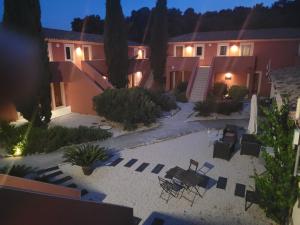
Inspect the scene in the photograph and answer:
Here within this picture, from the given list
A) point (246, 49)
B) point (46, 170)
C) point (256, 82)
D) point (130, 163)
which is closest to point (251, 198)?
point (130, 163)

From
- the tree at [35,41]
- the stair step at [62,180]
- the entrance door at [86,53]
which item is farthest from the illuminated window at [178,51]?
the stair step at [62,180]

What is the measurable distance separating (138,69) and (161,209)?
19293mm

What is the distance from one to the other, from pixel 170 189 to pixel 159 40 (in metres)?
19.1

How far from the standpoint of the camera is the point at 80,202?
316 centimetres

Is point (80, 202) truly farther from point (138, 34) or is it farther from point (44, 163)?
point (138, 34)

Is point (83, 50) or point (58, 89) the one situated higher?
point (83, 50)

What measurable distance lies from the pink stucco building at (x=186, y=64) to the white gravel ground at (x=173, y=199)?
26.9 ft

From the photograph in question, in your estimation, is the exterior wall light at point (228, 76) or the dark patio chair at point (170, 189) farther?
the exterior wall light at point (228, 76)

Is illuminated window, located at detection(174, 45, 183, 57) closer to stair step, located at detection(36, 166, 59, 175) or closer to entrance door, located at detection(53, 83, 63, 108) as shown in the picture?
entrance door, located at detection(53, 83, 63, 108)

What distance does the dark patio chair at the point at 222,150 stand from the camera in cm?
946

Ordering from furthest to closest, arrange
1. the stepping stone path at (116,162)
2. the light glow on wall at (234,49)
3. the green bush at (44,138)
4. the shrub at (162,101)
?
1. the light glow on wall at (234,49)
2. the shrub at (162,101)
3. the green bush at (44,138)
4. the stepping stone path at (116,162)

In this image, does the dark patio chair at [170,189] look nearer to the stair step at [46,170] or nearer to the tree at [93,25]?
the stair step at [46,170]

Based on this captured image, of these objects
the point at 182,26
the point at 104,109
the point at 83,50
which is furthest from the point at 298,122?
the point at 182,26

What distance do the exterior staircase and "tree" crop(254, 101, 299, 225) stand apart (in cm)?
1555
